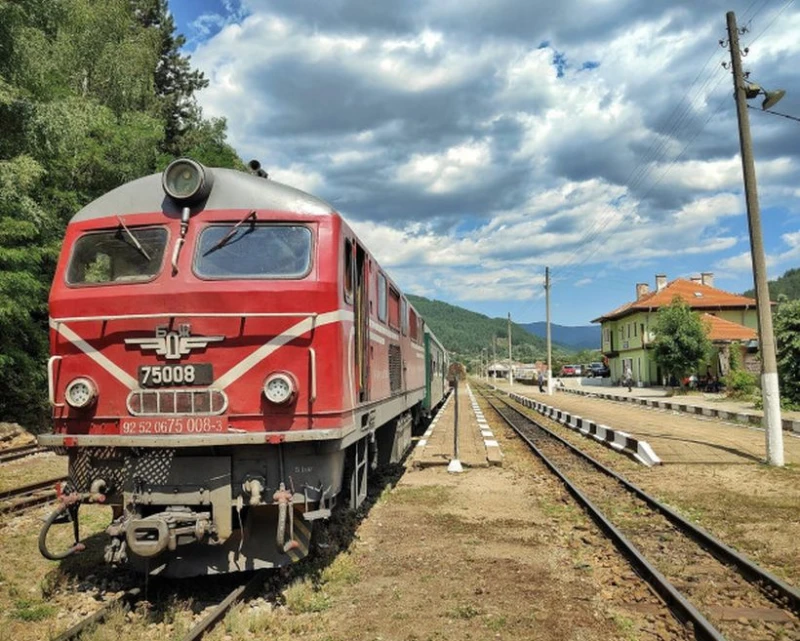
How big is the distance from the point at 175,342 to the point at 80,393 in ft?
3.06

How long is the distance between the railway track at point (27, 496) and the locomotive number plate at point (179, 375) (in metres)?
4.79

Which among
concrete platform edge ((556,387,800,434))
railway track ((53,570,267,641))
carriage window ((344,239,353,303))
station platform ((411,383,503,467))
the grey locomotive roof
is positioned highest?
the grey locomotive roof

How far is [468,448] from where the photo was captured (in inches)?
599

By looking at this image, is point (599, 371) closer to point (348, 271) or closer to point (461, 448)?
point (461, 448)

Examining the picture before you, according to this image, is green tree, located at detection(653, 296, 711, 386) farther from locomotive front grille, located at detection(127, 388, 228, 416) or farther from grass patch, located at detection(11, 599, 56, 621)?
grass patch, located at detection(11, 599, 56, 621)

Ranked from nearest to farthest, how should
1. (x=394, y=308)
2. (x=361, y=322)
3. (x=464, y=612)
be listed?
(x=464, y=612)
(x=361, y=322)
(x=394, y=308)

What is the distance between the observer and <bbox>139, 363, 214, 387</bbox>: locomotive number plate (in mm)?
5496

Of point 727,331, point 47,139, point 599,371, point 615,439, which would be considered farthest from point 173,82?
point 599,371

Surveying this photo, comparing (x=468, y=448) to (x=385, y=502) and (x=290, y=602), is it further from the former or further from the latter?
(x=290, y=602)

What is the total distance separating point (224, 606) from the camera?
5.26 metres

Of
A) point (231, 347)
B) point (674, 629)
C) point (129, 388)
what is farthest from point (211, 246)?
point (674, 629)

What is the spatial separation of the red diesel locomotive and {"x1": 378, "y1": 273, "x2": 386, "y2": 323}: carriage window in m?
2.66

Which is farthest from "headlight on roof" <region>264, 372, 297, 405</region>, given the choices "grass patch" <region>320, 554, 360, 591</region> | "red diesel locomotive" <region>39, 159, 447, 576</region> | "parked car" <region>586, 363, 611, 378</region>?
"parked car" <region>586, 363, 611, 378</region>

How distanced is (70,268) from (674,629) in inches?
232
